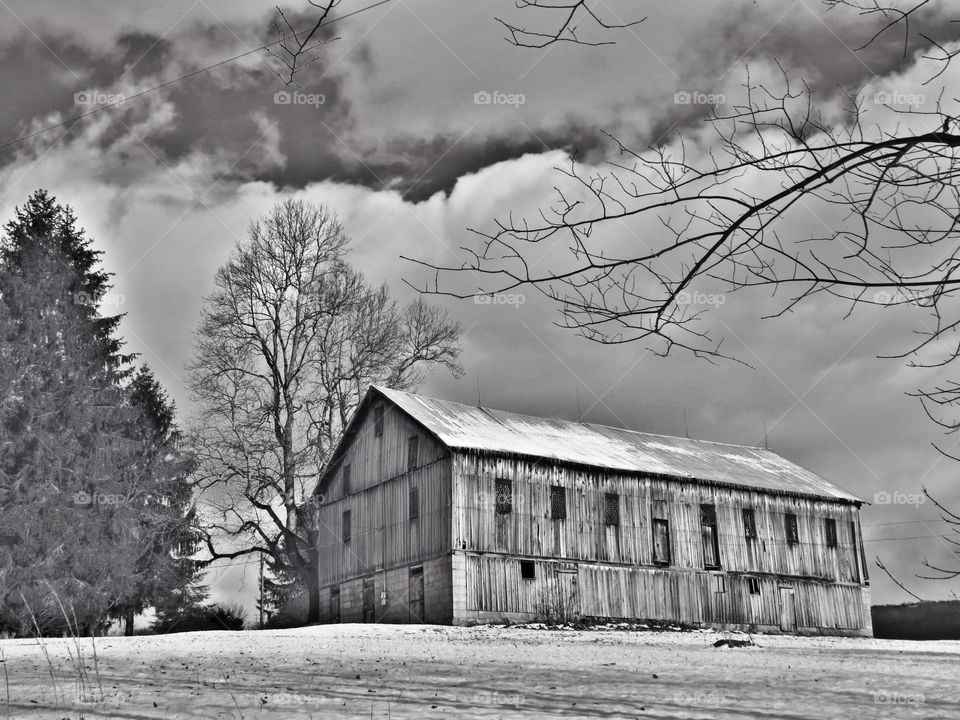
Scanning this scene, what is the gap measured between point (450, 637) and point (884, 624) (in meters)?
28.7

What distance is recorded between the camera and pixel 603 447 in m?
34.6

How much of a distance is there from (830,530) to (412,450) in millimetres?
17194

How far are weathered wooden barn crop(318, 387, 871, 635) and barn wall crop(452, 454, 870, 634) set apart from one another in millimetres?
47

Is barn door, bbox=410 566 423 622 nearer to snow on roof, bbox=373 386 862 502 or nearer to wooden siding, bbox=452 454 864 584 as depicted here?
wooden siding, bbox=452 454 864 584

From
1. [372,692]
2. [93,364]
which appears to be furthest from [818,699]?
[93,364]

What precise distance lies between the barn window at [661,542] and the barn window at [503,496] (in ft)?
19.2

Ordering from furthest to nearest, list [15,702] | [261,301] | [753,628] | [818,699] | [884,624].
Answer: [884,624]
[261,301]
[753,628]
[818,699]
[15,702]

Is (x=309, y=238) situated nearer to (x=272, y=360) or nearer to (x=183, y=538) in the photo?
(x=272, y=360)

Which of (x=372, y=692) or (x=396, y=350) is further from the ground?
(x=396, y=350)

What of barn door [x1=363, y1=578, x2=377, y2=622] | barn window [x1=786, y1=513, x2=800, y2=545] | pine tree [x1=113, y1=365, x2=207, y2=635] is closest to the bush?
pine tree [x1=113, y1=365, x2=207, y2=635]

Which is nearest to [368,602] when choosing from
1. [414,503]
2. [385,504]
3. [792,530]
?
[385,504]

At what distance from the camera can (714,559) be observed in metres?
33.2

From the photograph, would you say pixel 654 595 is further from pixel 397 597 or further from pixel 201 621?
pixel 201 621

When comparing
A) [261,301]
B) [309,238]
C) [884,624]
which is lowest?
[884,624]
